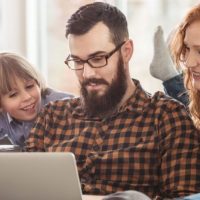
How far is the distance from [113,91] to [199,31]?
0.35 metres

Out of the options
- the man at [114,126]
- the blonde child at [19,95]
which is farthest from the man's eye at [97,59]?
the blonde child at [19,95]

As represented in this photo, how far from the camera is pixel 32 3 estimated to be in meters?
3.03

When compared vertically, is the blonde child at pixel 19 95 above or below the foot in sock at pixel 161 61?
below

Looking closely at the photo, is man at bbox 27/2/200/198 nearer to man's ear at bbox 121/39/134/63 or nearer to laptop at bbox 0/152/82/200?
man's ear at bbox 121/39/134/63

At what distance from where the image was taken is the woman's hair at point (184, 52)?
5.36ft

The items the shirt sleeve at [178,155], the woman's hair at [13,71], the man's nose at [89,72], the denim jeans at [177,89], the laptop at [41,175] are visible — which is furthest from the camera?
the woman's hair at [13,71]

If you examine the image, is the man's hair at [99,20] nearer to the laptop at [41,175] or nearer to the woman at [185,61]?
the woman at [185,61]

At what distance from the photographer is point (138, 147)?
1.63 metres

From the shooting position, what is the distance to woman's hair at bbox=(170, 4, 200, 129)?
1635mm

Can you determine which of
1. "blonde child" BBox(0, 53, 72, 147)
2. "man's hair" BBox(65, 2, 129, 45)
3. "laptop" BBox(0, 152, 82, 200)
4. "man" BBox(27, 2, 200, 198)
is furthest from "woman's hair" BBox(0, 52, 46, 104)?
"laptop" BBox(0, 152, 82, 200)

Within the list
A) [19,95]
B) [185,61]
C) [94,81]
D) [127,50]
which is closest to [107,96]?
[94,81]

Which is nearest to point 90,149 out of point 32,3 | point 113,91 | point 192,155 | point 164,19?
point 113,91

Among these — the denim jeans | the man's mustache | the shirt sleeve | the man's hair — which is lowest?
the shirt sleeve

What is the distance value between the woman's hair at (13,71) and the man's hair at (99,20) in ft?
1.34
